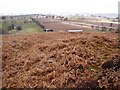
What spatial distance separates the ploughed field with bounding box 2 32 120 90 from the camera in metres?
A: 9.36

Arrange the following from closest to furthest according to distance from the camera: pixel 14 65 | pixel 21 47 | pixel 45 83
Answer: pixel 45 83 < pixel 14 65 < pixel 21 47

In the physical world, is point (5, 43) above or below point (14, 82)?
above

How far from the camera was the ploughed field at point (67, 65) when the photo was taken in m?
9.36

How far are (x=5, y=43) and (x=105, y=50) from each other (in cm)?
815

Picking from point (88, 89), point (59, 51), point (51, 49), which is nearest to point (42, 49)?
point (51, 49)

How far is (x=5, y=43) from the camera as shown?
17.4m

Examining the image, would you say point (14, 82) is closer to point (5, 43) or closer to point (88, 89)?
point (88, 89)

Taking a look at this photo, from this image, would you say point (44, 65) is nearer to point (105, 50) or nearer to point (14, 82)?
point (14, 82)

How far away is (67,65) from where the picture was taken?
36.0 feet

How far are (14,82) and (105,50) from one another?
195 inches

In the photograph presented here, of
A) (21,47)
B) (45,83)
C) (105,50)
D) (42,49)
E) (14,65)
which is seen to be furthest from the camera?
(21,47)

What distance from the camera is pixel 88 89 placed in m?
8.69

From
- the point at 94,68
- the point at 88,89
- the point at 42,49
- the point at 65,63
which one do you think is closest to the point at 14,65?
the point at 42,49

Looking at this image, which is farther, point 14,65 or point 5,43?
point 5,43
